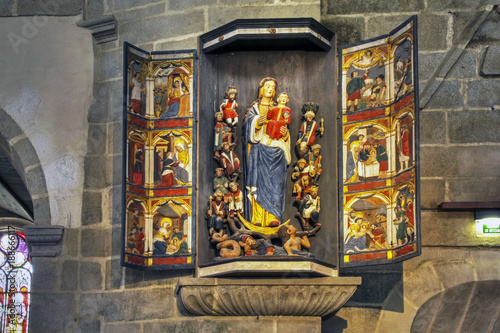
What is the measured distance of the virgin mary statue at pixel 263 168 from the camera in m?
9.73

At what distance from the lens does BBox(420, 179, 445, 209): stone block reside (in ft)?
32.7

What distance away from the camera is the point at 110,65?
35.0ft

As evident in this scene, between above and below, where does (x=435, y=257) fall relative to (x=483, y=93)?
below

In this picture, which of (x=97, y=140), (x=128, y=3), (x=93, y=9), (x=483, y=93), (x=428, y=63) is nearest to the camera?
(x=483, y=93)

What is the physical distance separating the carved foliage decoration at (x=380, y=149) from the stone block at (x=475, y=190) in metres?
0.65

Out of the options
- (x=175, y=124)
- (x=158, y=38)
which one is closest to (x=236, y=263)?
(x=175, y=124)

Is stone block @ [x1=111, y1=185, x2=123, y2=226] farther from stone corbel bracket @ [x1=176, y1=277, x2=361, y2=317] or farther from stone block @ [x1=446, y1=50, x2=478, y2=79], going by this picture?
stone block @ [x1=446, y1=50, x2=478, y2=79]

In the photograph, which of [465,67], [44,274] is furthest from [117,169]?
[465,67]

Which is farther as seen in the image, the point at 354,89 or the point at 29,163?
the point at 29,163

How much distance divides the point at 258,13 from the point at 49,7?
1942 mm

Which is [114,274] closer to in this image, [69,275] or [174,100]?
[69,275]

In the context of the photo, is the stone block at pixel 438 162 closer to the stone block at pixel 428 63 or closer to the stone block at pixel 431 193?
the stone block at pixel 431 193

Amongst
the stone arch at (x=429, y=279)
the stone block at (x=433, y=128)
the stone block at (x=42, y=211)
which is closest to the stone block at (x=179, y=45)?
the stone block at (x=42, y=211)

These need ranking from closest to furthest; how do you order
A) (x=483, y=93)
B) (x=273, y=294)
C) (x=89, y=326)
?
1. (x=273, y=294)
2. (x=89, y=326)
3. (x=483, y=93)
